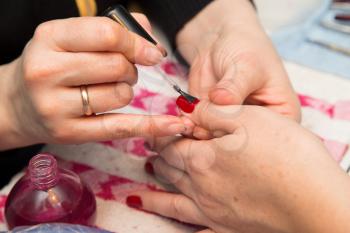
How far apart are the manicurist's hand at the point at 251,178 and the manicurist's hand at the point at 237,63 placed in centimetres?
5

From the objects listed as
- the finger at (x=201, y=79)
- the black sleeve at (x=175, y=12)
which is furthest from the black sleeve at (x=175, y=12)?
the finger at (x=201, y=79)

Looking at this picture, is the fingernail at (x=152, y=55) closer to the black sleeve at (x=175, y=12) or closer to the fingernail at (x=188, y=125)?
the fingernail at (x=188, y=125)

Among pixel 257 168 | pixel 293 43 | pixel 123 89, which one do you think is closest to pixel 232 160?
pixel 257 168

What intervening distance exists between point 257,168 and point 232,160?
0.03 meters

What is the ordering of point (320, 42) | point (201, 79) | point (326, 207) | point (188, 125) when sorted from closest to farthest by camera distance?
point (326, 207) → point (188, 125) → point (201, 79) → point (320, 42)

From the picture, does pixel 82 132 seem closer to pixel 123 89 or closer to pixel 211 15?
pixel 123 89

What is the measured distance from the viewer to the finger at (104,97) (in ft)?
1.64

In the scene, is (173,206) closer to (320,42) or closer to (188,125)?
(188,125)

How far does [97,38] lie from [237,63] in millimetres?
225

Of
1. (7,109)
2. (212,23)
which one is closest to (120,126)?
(7,109)

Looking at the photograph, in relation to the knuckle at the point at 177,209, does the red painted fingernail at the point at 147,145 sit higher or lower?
higher

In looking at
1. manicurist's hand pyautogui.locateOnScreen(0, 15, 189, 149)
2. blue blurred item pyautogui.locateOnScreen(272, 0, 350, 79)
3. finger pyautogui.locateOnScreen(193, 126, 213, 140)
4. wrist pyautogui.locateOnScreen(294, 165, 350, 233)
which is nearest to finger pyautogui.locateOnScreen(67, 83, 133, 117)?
manicurist's hand pyautogui.locateOnScreen(0, 15, 189, 149)

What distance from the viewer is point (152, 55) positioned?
489 millimetres

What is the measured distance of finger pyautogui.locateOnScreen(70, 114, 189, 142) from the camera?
52 centimetres
